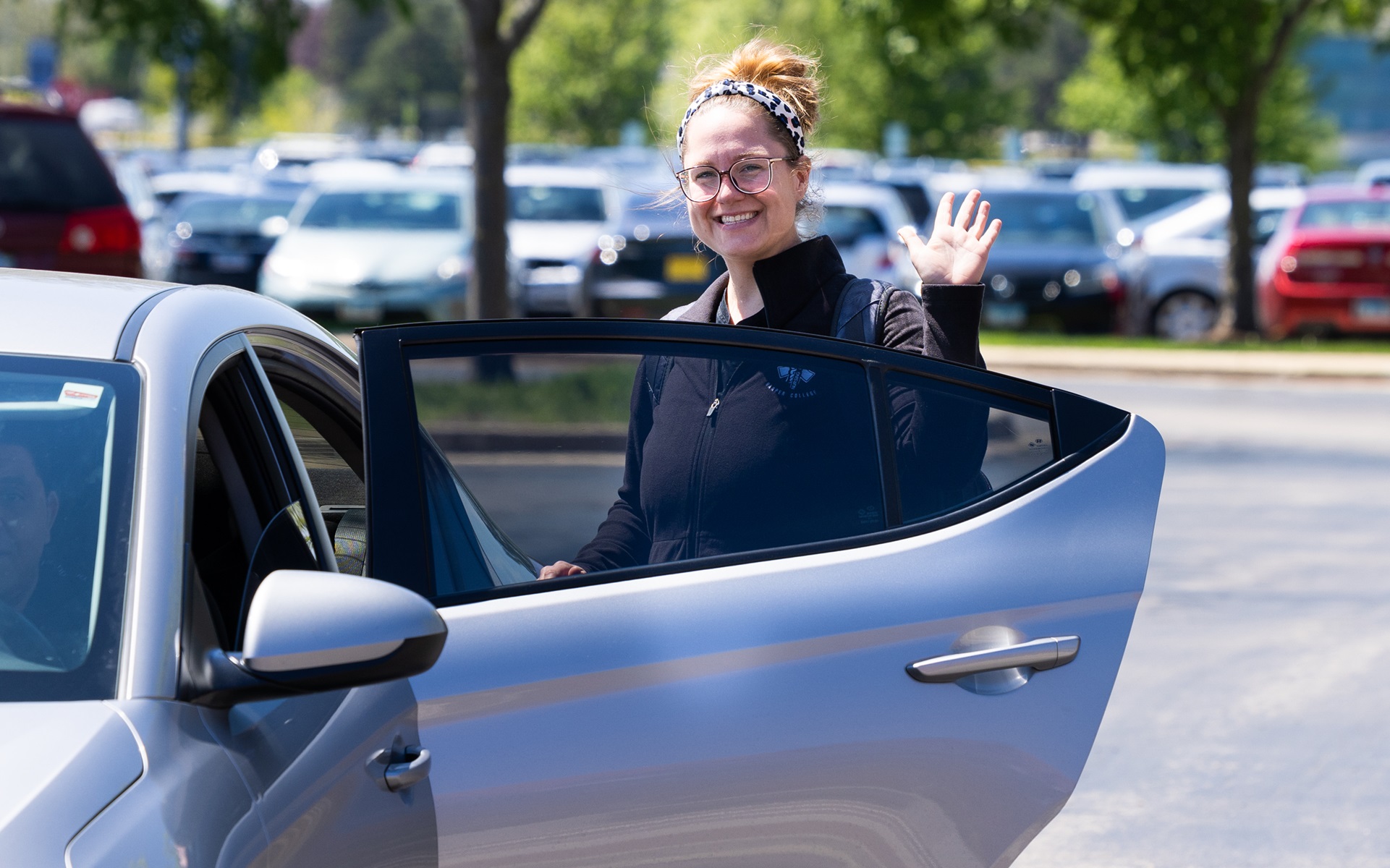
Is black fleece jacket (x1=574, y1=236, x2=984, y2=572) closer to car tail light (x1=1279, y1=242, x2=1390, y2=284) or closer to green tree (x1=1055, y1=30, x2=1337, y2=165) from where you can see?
car tail light (x1=1279, y1=242, x2=1390, y2=284)

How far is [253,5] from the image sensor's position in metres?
14.9

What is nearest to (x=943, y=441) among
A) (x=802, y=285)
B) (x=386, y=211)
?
(x=802, y=285)

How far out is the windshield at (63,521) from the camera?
2154mm

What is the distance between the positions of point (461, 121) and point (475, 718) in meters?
94.6

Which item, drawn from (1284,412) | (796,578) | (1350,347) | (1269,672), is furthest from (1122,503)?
(1350,347)

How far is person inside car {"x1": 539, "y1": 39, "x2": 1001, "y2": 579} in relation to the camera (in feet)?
8.33

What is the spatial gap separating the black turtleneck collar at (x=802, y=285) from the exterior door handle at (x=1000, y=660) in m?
0.78

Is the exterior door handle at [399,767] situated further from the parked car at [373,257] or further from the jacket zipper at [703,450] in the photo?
the parked car at [373,257]

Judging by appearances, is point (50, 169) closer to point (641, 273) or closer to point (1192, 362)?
point (641, 273)

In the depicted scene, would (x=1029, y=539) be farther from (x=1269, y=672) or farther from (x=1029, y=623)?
(x=1269, y=672)

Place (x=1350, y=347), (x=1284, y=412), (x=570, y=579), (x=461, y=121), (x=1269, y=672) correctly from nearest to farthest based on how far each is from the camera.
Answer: (x=570, y=579)
(x=1269, y=672)
(x=1284, y=412)
(x=1350, y=347)
(x=461, y=121)

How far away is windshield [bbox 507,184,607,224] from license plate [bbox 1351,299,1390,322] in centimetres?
830

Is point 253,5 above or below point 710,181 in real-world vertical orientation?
above

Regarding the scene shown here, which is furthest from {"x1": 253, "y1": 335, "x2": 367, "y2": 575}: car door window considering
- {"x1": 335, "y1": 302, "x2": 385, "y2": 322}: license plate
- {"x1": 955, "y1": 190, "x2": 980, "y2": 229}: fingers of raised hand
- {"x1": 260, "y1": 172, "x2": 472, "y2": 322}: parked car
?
{"x1": 335, "y1": 302, "x2": 385, "y2": 322}: license plate
